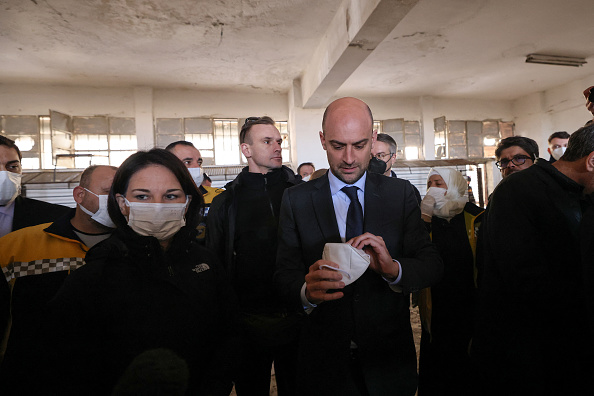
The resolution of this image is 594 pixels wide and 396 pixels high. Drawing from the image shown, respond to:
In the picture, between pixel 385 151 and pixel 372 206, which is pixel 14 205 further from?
pixel 385 151

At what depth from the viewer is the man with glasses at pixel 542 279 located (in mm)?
1438

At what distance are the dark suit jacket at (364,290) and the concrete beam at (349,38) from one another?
3512mm

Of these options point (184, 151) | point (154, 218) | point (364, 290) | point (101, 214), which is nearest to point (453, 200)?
point (364, 290)

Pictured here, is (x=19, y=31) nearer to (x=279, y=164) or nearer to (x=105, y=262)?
(x=279, y=164)

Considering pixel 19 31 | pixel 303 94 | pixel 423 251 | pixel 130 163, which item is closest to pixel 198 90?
pixel 303 94

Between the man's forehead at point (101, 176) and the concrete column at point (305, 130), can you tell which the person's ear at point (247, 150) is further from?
the concrete column at point (305, 130)

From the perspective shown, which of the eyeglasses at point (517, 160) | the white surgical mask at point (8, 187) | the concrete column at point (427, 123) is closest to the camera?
the white surgical mask at point (8, 187)

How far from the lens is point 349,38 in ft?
16.5

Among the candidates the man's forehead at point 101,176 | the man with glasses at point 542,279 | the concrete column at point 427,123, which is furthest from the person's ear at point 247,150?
the concrete column at point 427,123

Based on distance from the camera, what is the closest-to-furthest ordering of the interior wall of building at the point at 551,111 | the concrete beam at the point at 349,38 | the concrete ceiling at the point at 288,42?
the concrete beam at the point at 349,38 → the concrete ceiling at the point at 288,42 → the interior wall of building at the point at 551,111

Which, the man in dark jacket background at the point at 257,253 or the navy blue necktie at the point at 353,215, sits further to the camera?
the man in dark jacket background at the point at 257,253

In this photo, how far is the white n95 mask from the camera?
3.79 ft

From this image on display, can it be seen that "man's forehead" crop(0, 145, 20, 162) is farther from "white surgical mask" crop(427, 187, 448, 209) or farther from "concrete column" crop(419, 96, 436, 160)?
"concrete column" crop(419, 96, 436, 160)

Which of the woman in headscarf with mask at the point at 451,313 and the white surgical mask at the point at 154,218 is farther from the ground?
the white surgical mask at the point at 154,218
